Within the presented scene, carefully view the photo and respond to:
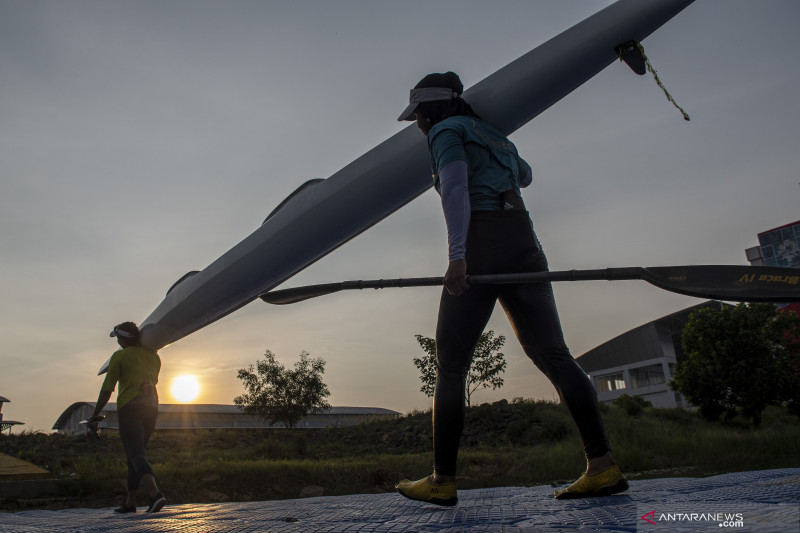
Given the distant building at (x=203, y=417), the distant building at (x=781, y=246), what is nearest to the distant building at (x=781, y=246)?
the distant building at (x=781, y=246)

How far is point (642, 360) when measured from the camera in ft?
172

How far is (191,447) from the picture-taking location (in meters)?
16.2

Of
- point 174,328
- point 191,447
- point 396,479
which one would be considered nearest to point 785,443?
point 396,479

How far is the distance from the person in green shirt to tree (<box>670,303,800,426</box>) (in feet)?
64.0

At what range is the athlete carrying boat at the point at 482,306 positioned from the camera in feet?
7.39

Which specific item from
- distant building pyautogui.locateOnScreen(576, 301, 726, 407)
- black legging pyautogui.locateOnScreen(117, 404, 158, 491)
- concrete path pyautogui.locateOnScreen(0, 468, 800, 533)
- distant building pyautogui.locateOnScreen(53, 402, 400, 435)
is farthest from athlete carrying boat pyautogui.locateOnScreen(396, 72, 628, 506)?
distant building pyautogui.locateOnScreen(576, 301, 726, 407)

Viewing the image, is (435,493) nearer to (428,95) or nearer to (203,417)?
(428,95)

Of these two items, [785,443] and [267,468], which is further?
[785,443]

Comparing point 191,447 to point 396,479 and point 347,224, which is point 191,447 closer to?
point 396,479

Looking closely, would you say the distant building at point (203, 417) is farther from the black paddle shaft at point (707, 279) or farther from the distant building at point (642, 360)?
the black paddle shaft at point (707, 279)

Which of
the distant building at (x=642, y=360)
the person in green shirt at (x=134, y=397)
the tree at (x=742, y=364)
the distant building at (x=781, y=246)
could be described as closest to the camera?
the person in green shirt at (x=134, y=397)

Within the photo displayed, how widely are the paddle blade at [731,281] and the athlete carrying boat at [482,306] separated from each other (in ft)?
1.74

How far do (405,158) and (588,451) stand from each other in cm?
215

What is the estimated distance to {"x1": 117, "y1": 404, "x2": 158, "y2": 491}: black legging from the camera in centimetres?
415
